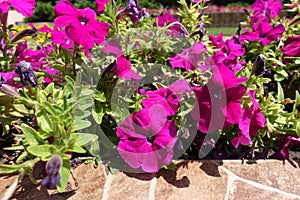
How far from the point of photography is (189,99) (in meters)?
1.64

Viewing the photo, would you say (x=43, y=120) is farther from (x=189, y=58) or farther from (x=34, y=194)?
(x=189, y=58)

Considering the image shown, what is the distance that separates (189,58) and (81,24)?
61cm

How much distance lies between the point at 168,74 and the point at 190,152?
0.41 meters

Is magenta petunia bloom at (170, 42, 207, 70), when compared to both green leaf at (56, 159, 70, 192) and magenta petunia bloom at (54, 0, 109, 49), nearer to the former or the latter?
magenta petunia bloom at (54, 0, 109, 49)

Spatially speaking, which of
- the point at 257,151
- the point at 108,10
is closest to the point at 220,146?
the point at 257,151

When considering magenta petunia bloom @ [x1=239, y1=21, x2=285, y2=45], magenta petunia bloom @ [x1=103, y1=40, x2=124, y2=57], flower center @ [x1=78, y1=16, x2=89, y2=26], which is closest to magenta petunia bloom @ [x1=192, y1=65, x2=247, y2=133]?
magenta petunia bloom @ [x1=103, y1=40, x2=124, y2=57]

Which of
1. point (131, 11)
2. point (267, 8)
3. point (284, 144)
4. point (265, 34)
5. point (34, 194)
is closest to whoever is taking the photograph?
point (34, 194)

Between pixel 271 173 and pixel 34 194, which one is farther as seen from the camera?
pixel 271 173

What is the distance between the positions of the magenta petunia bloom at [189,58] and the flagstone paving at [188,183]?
1.62 ft

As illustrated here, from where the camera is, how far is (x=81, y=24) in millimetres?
1417

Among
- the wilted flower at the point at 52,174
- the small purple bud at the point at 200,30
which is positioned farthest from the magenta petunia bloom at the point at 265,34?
the wilted flower at the point at 52,174

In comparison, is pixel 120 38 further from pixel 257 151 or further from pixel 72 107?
pixel 257 151

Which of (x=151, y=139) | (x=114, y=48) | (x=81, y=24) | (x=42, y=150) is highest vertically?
(x=81, y=24)

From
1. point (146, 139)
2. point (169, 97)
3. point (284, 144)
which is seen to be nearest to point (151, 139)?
point (146, 139)
